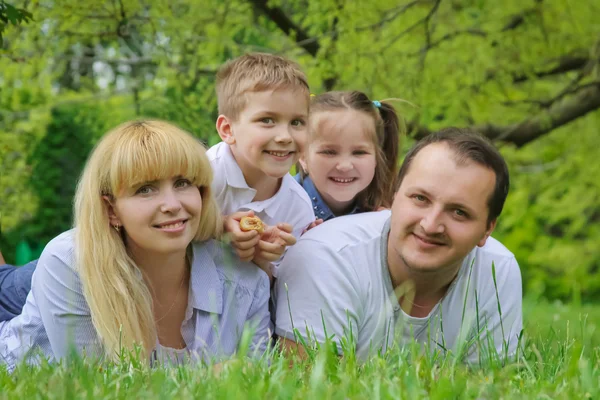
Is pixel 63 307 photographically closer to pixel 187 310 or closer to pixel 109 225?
pixel 109 225

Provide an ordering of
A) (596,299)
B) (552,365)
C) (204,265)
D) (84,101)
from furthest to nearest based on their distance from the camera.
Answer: (596,299) → (84,101) → (204,265) → (552,365)

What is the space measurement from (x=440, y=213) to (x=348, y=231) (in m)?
0.50

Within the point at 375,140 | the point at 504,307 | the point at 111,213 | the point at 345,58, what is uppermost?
the point at 345,58

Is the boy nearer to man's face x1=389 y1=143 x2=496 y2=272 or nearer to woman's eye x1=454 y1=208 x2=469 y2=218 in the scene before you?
man's face x1=389 y1=143 x2=496 y2=272

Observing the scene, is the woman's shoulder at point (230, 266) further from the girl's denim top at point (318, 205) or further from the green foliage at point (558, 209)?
the green foliage at point (558, 209)

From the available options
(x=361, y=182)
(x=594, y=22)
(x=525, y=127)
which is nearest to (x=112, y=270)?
(x=361, y=182)

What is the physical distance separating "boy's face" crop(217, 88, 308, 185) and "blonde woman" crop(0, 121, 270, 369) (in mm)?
416

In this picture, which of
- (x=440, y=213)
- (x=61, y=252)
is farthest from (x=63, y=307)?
(x=440, y=213)

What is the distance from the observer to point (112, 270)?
3.70 meters

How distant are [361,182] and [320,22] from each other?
10.2 feet

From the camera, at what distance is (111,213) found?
152 inches

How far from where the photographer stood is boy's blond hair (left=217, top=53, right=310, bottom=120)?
14.3ft

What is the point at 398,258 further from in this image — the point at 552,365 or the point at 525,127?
the point at 525,127

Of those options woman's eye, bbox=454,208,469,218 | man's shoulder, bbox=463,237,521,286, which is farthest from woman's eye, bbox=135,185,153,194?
man's shoulder, bbox=463,237,521,286
